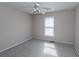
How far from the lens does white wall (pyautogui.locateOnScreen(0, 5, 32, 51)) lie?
3.33 metres

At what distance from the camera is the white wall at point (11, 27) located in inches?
131

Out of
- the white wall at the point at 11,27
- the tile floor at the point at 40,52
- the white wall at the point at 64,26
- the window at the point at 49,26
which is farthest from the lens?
the window at the point at 49,26

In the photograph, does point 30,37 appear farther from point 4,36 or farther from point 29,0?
point 29,0

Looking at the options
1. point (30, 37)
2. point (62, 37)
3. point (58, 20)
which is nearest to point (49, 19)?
point (58, 20)

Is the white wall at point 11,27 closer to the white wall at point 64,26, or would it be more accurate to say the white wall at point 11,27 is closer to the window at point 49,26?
the window at point 49,26

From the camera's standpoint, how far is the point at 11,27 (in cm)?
385

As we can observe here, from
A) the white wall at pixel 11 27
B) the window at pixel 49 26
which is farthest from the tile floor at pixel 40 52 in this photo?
the window at pixel 49 26

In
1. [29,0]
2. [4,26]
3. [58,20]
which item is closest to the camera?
[29,0]

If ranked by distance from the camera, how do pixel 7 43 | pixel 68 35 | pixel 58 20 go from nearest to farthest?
pixel 7 43, pixel 68 35, pixel 58 20

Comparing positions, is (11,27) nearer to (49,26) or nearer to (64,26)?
(49,26)

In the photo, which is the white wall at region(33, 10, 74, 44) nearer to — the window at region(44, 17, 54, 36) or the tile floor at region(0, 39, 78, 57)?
the window at region(44, 17, 54, 36)

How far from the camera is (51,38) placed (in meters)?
5.39

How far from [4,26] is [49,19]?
335 centimetres

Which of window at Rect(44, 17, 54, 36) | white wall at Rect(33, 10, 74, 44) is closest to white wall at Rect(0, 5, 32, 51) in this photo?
window at Rect(44, 17, 54, 36)
